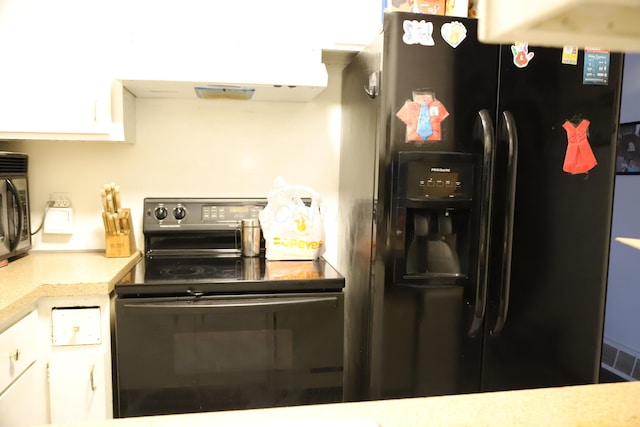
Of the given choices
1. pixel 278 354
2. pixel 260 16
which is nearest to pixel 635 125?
pixel 260 16

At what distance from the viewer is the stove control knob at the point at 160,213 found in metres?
2.13

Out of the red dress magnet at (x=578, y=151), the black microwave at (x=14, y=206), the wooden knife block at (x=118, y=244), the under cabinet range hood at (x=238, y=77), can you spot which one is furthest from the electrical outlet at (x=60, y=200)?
the red dress magnet at (x=578, y=151)

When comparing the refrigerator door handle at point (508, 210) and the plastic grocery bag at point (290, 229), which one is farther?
the plastic grocery bag at point (290, 229)

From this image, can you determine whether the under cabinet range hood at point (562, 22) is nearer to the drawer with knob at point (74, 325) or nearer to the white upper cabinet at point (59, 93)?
the drawer with knob at point (74, 325)

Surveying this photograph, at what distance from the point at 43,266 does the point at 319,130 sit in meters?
1.35

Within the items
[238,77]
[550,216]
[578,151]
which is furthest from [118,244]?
[578,151]

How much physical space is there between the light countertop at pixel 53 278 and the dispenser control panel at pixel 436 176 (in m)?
1.09

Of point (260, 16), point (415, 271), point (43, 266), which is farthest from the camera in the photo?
point (260, 16)

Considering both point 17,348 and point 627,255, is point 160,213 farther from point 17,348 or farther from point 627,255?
point 627,255

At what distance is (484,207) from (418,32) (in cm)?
64

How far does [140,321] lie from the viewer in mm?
1551

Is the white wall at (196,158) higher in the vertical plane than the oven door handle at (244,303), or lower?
higher

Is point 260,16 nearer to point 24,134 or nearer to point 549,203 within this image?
point 24,134

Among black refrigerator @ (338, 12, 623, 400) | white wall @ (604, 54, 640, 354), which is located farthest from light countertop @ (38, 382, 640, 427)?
white wall @ (604, 54, 640, 354)
